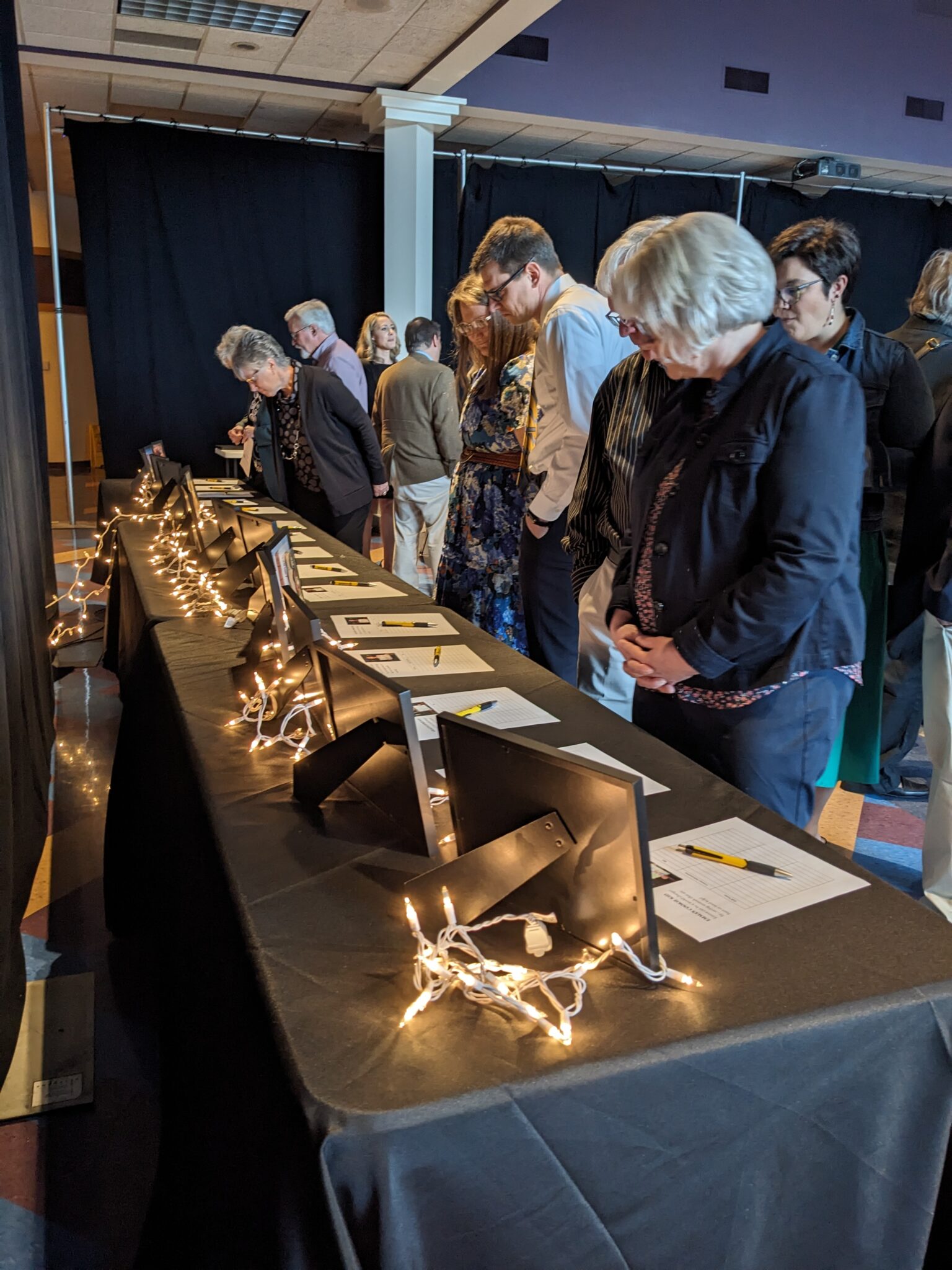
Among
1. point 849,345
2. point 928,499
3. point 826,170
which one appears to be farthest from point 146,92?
point 928,499

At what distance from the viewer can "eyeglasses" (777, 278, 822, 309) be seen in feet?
6.58

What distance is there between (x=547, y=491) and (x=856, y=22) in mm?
6330

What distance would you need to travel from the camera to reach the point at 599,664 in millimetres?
2078

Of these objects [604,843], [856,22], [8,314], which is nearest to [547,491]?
[8,314]

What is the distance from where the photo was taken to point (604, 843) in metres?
0.76

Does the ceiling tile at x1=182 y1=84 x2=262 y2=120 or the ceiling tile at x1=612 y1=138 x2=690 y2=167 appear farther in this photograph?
the ceiling tile at x1=612 y1=138 x2=690 y2=167

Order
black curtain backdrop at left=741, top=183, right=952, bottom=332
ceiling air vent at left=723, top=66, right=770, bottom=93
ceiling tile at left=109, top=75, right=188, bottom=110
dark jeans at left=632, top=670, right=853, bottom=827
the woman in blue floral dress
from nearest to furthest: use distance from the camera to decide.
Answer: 1. dark jeans at left=632, top=670, right=853, bottom=827
2. the woman in blue floral dress
3. ceiling tile at left=109, top=75, right=188, bottom=110
4. ceiling air vent at left=723, top=66, right=770, bottom=93
5. black curtain backdrop at left=741, top=183, right=952, bottom=332

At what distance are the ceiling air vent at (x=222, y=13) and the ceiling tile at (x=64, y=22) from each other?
6.4 inches

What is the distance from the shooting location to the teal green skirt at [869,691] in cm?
213

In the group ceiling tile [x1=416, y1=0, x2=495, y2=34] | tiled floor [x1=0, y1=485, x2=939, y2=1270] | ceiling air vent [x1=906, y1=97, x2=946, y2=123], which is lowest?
tiled floor [x1=0, y1=485, x2=939, y2=1270]

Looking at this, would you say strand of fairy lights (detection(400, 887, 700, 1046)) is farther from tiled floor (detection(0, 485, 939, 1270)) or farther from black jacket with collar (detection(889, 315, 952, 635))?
black jacket with collar (detection(889, 315, 952, 635))

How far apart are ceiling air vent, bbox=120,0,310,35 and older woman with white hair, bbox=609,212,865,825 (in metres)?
4.38

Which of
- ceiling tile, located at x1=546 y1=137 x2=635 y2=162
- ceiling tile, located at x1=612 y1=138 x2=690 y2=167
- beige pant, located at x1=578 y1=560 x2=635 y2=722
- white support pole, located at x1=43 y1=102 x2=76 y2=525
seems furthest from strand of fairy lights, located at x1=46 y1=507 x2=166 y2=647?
ceiling tile, located at x1=612 y1=138 x2=690 y2=167

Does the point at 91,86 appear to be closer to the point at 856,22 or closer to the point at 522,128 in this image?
the point at 522,128
